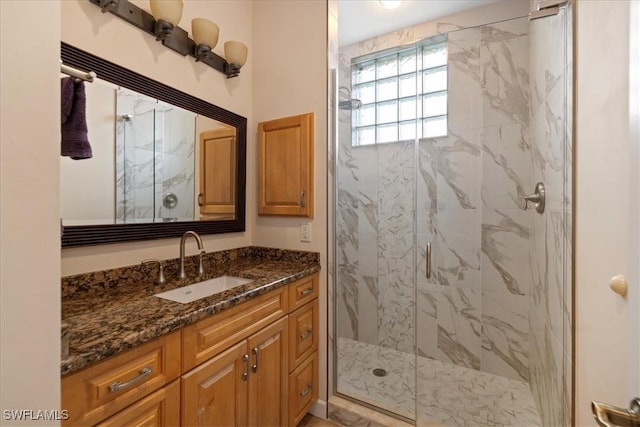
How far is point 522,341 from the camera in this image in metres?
1.90

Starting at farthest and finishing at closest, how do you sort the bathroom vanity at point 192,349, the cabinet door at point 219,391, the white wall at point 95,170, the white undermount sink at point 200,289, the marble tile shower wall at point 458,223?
the marble tile shower wall at point 458,223
the white undermount sink at point 200,289
the white wall at point 95,170
the cabinet door at point 219,391
the bathroom vanity at point 192,349

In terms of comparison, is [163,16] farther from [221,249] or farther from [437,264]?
[437,264]

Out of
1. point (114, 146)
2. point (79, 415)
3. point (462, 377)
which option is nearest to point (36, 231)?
point (79, 415)

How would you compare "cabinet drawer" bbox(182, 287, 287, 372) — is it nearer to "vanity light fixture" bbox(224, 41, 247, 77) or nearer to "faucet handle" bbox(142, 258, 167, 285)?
"faucet handle" bbox(142, 258, 167, 285)

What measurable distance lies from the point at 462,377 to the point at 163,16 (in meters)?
2.88

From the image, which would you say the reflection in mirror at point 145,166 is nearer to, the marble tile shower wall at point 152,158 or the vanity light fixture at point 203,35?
the marble tile shower wall at point 152,158

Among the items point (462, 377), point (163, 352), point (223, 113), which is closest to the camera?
point (163, 352)

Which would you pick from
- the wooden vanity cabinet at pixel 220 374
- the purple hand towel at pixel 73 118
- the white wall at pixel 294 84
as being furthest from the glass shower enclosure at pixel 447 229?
the purple hand towel at pixel 73 118

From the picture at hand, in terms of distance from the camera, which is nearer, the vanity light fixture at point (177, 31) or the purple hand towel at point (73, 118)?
the purple hand towel at point (73, 118)

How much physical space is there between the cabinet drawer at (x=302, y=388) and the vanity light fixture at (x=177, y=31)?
188cm

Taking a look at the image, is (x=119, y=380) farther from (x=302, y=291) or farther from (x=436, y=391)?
(x=436, y=391)

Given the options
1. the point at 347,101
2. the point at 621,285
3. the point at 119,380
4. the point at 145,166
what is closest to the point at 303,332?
the point at 119,380

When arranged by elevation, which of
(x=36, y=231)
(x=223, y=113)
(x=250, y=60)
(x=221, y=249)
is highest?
(x=250, y=60)

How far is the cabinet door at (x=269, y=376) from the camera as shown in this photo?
1.22 meters
